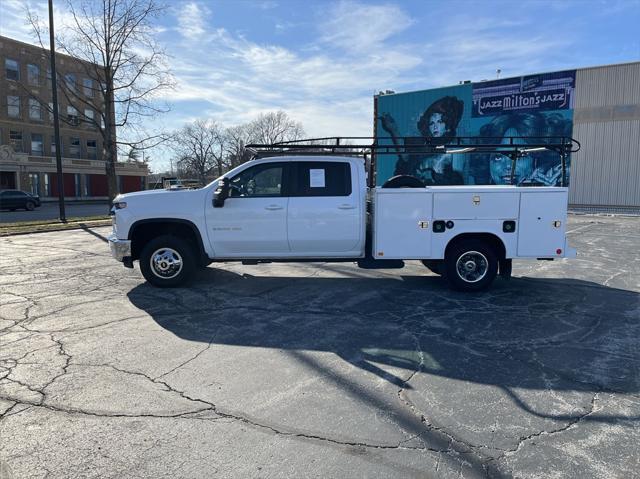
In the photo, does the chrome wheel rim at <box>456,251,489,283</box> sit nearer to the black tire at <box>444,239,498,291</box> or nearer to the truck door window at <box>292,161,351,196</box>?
the black tire at <box>444,239,498,291</box>

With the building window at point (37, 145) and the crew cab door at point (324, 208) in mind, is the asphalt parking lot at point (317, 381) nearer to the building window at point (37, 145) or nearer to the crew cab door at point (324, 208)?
the crew cab door at point (324, 208)

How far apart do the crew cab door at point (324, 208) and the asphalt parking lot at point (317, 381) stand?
2.60 feet

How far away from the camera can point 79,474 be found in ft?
9.05

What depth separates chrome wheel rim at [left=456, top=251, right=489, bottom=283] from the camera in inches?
281

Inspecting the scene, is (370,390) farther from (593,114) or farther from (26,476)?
(593,114)

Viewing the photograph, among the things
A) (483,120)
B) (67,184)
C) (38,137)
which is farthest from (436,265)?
(38,137)

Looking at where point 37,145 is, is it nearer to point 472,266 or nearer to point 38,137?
point 38,137

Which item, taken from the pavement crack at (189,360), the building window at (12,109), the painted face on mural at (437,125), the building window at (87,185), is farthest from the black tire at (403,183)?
the building window at (87,185)

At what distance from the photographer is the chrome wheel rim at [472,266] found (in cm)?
714

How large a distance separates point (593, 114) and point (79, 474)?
34.0m

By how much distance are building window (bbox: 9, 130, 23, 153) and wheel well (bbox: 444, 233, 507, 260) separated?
56163 millimetres

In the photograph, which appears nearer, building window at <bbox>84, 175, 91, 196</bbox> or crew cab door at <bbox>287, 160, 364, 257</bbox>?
crew cab door at <bbox>287, 160, 364, 257</bbox>

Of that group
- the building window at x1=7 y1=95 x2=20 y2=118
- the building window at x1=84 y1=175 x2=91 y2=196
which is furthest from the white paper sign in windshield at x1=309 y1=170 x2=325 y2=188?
the building window at x1=84 y1=175 x2=91 y2=196

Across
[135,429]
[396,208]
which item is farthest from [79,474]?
[396,208]
